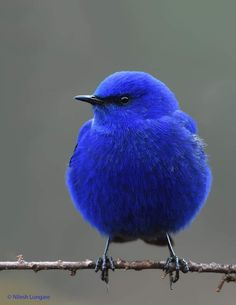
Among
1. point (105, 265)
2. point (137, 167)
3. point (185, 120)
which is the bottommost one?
point (105, 265)

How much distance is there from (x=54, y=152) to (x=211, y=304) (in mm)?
3006

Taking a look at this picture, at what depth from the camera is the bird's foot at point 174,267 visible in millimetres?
6116

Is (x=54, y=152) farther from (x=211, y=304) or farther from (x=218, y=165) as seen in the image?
(x=211, y=304)

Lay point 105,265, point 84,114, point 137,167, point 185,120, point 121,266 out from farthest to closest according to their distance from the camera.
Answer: point 84,114, point 185,120, point 105,265, point 137,167, point 121,266

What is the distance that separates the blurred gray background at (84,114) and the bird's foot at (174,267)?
134 centimetres

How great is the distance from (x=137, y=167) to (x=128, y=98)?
0.61 m

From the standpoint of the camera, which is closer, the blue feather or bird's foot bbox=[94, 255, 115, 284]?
the blue feather

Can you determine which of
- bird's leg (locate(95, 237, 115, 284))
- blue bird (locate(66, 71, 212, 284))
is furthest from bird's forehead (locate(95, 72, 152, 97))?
bird's leg (locate(95, 237, 115, 284))

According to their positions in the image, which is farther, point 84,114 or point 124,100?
point 84,114

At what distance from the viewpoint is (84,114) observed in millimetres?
10281

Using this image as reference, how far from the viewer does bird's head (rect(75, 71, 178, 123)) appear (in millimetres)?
6316

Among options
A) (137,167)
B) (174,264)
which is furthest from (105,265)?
(137,167)

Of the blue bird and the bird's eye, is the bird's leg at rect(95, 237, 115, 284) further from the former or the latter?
the bird's eye

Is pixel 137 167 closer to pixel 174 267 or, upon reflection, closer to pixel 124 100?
pixel 124 100
